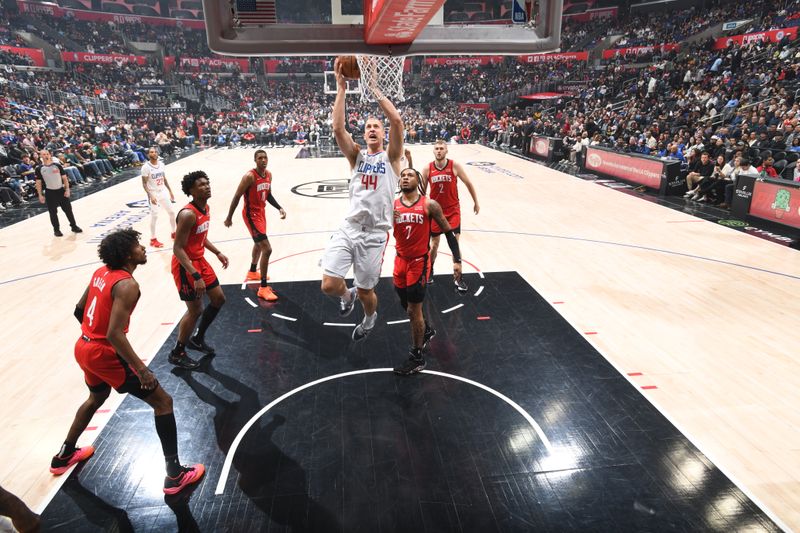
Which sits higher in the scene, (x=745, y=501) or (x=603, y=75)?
(x=603, y=75)

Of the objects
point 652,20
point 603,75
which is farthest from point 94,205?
point 652,20

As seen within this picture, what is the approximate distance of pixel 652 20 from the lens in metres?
31.6

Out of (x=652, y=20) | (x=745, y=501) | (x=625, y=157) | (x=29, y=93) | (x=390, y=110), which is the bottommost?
(x=745, y=501)

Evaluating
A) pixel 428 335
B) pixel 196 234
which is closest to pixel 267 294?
pixel 196 234

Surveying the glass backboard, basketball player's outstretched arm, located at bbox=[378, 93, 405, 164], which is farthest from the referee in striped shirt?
basketball player's outstretched arm, located at bbox=[378, 93, 405, 164]

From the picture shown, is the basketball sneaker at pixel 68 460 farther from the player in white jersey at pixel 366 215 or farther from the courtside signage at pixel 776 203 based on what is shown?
the courtside signage at pixel 776 203

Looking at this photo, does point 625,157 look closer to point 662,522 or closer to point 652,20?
point 662,522

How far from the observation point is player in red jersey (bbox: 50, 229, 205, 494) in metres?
2.98

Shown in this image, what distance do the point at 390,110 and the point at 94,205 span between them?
11.4 m

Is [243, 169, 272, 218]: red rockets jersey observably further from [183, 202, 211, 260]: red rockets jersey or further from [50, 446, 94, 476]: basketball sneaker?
[50, 446, 94, 476]: basketball sneaker

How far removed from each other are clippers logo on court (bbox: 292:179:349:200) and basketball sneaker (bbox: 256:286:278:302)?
6.79 m

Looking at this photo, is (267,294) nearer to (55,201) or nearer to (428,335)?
(428,335)

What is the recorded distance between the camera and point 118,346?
295cm

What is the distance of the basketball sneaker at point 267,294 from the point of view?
6536 mm
